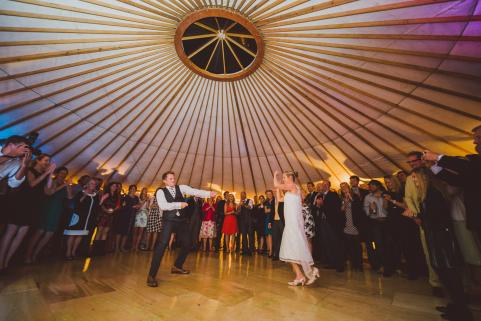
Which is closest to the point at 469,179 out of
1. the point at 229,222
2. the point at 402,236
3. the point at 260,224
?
the point at 402,236

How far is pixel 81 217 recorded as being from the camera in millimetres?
4301

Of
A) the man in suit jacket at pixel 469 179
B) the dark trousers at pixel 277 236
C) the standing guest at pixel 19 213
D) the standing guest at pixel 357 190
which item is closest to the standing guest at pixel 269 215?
the dark trousers at pixel 277 236

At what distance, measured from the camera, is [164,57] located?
5.41 meters

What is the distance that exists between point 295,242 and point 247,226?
3.51 m

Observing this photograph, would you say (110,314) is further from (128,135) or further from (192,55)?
(128,135)

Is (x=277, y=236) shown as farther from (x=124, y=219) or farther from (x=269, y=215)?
(x=124, y=219)

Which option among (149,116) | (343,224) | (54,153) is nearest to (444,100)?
(343,224)

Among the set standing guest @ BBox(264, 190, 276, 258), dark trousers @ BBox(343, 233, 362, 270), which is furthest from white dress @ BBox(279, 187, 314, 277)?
standing guest @ BBox(264, 190, 276, 258)

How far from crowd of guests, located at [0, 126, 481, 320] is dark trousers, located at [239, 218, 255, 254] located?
0.03 meters

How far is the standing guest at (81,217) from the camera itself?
13.8 ft

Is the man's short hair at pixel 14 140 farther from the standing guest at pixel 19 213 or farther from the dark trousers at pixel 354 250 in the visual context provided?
the dark trousers at pixel 354 250

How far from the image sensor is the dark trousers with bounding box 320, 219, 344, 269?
4047mm

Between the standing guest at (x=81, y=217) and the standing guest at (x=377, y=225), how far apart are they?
5.77 metres

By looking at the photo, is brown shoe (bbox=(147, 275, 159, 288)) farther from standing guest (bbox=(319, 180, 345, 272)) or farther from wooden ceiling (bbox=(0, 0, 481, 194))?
wooden ceiling (bbox=(0, 0, 481, 194))
